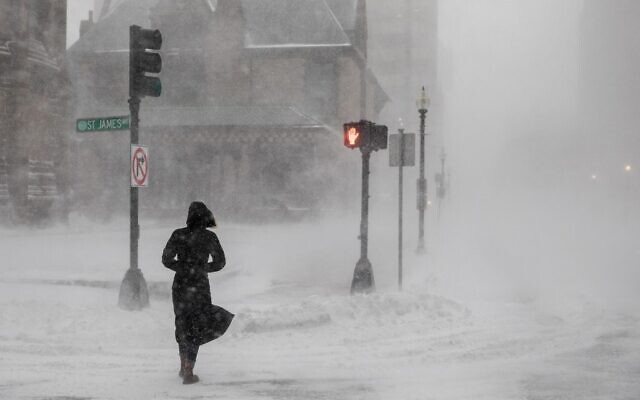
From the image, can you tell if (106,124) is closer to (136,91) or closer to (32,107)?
(136,91)

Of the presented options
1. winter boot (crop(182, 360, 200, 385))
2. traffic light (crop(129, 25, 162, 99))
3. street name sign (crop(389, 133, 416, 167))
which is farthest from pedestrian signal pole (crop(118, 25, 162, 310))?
street name sign (crop(389, 133, 416, 167))

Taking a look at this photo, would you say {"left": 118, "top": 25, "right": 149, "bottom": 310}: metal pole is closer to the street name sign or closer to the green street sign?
the green street sign

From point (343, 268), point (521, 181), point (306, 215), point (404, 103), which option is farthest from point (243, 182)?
point (521, 181)

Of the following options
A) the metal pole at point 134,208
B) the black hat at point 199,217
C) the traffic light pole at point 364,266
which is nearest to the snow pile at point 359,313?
the metal pole at point 134,208

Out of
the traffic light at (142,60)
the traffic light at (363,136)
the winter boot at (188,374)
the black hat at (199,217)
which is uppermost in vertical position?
the traffic light at (142,60)

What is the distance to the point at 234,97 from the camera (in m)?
44.2

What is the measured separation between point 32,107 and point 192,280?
78.5 ft

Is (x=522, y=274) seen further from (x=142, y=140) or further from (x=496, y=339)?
(x=142, y=140)

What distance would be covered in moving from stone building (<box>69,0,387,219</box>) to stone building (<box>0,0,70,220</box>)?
35.5 ft

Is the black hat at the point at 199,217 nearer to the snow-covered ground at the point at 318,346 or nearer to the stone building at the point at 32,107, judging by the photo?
the snow-covered ground at the point at 318,346

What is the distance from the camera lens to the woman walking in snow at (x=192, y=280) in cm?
742

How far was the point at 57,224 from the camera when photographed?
30.6 metres

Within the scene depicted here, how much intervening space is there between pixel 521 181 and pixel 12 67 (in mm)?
173048

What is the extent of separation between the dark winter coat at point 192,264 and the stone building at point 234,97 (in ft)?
108
